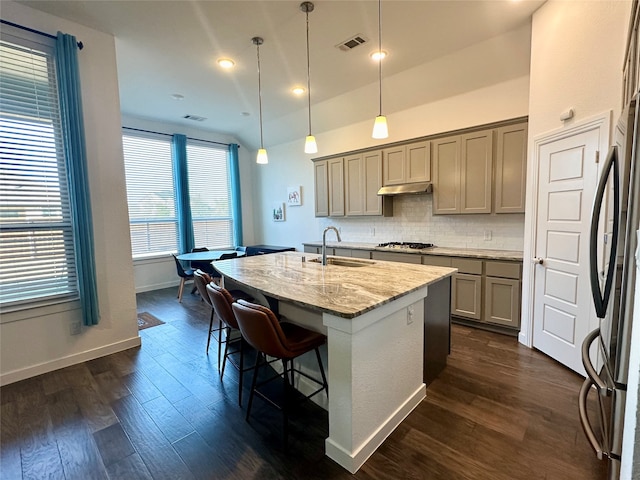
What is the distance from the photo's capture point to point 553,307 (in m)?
2.77

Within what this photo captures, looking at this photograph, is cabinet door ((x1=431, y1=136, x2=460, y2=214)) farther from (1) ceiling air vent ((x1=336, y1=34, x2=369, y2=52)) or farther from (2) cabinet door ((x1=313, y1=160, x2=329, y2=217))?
(2) cabinet door ((x1=313, y1=160, x2=329, y2=217))

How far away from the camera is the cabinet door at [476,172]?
3.61 metres

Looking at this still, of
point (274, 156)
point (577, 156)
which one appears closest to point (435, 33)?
point (577, 156)

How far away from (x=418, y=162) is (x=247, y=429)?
383 centimetres

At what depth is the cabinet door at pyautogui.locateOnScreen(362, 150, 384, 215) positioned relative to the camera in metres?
4.75

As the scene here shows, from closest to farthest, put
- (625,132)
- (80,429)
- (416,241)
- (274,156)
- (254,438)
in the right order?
(625,132), (254,438), (80,429), (416,241), (274,156)

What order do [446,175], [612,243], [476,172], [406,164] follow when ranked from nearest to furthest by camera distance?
[612,243]
[476,172]
[446,175]
[406,164]

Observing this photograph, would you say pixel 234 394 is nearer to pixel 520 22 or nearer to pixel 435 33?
pixel 435 33

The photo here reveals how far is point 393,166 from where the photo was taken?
4.57m

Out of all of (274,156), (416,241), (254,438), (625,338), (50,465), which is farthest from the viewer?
(274,156)

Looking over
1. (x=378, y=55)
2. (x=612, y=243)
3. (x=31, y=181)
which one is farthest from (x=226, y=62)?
(x=612, y=243)

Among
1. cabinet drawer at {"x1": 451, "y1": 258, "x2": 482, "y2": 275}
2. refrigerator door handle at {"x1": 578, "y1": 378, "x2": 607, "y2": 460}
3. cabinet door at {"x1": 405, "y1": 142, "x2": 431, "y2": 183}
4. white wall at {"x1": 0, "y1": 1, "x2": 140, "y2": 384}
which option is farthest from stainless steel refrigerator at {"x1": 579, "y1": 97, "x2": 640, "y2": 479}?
white wall at {"x1": 0, "y1": 1, "x2": 140, "y2": 384}

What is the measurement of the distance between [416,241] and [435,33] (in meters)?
2.74

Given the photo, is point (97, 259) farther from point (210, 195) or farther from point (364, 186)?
point (210, 195)
